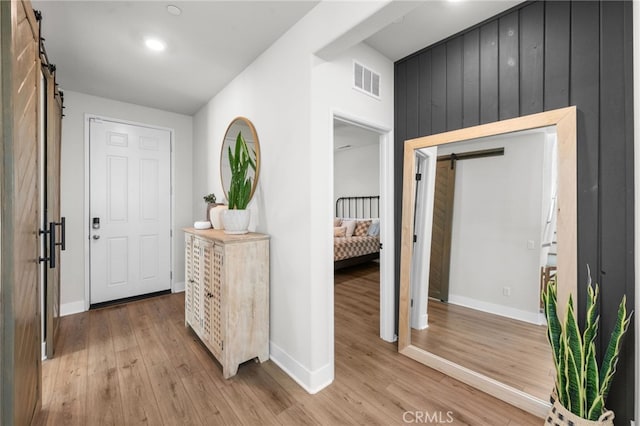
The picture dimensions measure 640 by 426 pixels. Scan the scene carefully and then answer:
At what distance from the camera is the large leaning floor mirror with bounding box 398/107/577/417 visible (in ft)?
5.32

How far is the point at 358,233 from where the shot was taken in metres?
5.55

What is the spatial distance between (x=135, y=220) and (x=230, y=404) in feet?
9.16

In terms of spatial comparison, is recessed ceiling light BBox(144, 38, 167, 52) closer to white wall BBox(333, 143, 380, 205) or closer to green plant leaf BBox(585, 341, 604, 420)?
green plant leaf BBox(585, 341, 604, 420)

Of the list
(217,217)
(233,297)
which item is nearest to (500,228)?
(233,297)

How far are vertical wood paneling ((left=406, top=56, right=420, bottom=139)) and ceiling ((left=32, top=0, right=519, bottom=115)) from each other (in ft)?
0.37

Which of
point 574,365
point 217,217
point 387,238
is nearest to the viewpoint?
point 574,365

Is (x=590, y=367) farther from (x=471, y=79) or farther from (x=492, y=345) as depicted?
(x=471, y=79)

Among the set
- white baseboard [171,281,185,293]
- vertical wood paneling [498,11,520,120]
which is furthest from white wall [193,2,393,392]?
white baseboard [171,281,185,293]

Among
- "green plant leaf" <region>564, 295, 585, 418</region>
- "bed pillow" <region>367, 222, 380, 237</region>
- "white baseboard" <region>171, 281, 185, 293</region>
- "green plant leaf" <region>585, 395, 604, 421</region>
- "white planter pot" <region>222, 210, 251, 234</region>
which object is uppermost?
"white planter pot" <region>222, 210, 251, 234</region>

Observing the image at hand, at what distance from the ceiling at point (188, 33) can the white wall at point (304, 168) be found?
16 centimetres

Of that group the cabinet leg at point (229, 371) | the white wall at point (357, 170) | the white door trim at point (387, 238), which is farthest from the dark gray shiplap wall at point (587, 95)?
the white wall at point (357, 170)

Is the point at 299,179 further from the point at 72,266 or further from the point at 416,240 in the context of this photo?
the point at 72,266

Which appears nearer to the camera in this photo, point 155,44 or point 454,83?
point 454,83

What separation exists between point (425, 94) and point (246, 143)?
1570 millimetres
